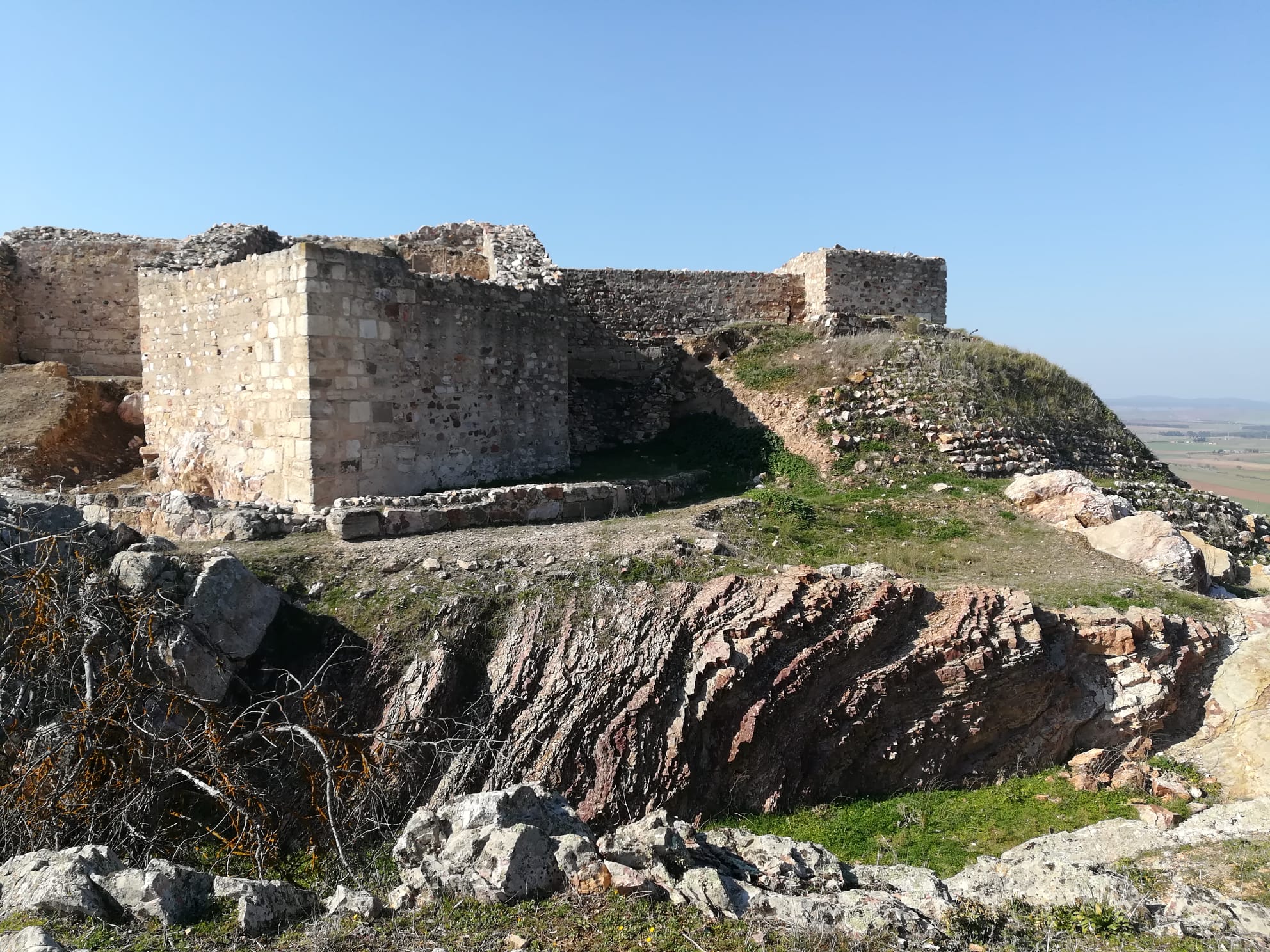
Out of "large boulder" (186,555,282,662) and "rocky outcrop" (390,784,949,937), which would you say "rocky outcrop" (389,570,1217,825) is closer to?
"rocky outcrop" (390,784,949,937)

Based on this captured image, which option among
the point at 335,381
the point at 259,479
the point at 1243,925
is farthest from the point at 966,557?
the point at 259,479

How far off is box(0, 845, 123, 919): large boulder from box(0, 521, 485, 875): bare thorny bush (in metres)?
0.48

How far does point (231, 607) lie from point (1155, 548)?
35.4 feet

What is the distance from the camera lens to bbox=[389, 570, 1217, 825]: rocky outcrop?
6.68 meters

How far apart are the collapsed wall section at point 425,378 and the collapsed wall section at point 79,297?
424 inches

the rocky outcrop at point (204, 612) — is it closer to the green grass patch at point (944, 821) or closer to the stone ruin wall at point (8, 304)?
the green grass patch at point (944, 821)

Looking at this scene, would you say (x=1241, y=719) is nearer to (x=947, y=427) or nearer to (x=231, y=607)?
(x=947, y=427)

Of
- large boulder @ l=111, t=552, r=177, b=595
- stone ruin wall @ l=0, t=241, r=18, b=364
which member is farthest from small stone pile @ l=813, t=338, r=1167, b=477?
stone ruin wall @ l=0, t=241, r=18, b=364

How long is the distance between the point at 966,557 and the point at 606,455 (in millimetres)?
7154

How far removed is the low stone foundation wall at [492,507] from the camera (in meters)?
8.97

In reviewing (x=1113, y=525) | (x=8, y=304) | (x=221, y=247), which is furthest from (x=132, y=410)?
(x=1113, y=525)

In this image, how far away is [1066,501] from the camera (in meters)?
12.0

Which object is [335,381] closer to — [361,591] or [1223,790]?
[361,591]

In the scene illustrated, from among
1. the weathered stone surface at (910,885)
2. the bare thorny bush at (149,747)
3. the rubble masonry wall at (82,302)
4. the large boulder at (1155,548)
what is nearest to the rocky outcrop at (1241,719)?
the large boulder at (1155,548)
